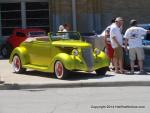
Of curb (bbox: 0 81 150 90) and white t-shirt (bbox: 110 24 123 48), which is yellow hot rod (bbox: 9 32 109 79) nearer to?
white t-shirt (bbox: 110 24 123 48)

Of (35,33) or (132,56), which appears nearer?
(132,56)

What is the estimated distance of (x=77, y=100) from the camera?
12.3m

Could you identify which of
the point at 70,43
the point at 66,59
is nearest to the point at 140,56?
the point at 70,43

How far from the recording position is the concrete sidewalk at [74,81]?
1461 centimetres

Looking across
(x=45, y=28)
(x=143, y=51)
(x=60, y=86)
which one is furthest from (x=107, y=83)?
(x=45, y=28)

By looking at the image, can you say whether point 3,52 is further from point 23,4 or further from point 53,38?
point 53,38

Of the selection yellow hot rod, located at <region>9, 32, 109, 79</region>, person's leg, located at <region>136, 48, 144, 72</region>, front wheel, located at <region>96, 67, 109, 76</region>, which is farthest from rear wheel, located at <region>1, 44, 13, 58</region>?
person's leg, located at <region>136, 48, 144, 72</region>

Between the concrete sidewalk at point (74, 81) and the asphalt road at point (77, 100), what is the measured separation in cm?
37

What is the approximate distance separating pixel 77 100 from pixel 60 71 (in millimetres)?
3460

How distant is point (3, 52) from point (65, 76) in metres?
10.3

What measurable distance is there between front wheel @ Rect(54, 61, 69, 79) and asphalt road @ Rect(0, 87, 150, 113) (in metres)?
1.19

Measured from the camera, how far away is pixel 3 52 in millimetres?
25297

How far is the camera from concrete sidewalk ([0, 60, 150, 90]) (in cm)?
1461

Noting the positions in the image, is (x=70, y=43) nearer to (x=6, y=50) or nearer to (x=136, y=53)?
(x=136, y=53)
